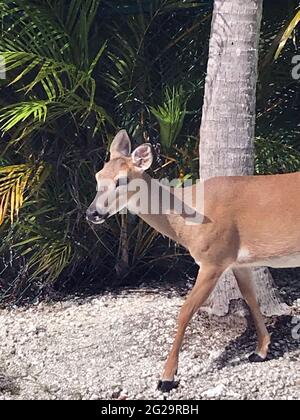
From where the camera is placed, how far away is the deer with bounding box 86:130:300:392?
18.3 ft

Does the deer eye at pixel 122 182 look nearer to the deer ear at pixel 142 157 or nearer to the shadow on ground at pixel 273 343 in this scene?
the deer ear at pixel 142 157

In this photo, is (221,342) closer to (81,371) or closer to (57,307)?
(81,371)

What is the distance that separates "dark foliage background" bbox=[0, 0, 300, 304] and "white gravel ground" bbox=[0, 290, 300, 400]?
54cm

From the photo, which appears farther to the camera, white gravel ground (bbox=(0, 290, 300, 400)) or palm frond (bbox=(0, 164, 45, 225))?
palm frond (bbox=(0, 164, 45, 225))

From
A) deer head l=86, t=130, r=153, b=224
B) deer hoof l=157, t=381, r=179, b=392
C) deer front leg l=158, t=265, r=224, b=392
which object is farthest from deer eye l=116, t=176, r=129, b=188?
deer hoof l=157, t=381, r=179, b=392

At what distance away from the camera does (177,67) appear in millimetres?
7391

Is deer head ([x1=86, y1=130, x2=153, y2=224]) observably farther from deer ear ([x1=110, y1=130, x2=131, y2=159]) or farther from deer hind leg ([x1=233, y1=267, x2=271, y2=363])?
deer hind leg ([x1=233, y1=267, x2=271, y2=363])

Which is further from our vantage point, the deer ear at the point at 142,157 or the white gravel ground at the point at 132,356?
the white gravel ground at the point at 132,356

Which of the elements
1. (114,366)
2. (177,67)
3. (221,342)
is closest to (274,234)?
(221,342)

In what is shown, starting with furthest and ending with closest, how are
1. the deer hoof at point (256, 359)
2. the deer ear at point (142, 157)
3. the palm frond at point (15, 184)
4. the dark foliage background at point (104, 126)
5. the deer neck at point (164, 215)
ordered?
the dark foliage background at point (104, 126) < the palm frond at point (15, 184) < the deer hoof at point (256, 359) < the deer neck at point (164, 215) < the deer ear at point (142, 157)

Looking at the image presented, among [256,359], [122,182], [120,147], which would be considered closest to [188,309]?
[256,359]

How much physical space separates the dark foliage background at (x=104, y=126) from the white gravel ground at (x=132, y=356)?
54 centimetres

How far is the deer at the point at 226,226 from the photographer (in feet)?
18.3

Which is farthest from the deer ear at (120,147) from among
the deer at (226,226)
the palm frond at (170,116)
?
the palm frond at (170,116)
